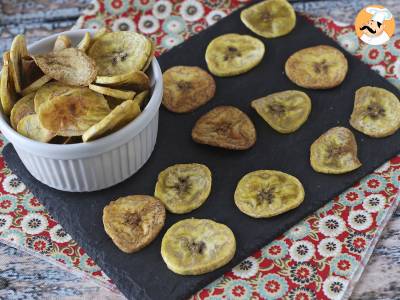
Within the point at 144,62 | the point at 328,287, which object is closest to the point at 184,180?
the point at 144,62

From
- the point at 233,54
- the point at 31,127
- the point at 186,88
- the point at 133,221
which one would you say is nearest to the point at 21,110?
the point at 31,127

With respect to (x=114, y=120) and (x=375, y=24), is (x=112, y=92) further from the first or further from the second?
(x=375, y=24)

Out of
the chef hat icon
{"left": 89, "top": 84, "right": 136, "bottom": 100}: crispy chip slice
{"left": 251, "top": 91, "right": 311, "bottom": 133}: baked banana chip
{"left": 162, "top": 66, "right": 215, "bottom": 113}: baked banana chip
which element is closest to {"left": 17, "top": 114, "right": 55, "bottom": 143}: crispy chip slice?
{"left": 89, "top": 84, "right": 136, "bottom": 100}: crispy chip slice

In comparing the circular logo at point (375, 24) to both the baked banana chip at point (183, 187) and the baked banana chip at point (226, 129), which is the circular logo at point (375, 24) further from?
the baked banana chip at point (183, 187)

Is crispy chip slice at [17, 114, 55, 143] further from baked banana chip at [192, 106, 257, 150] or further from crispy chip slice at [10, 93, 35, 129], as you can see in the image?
baked banana chip at [192, 106, 257, 150]

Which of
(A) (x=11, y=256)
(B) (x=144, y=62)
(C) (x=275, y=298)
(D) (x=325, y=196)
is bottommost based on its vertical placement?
(A) (x=11, y=256)

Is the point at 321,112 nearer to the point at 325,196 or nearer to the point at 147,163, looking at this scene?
the point at 325,196
